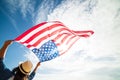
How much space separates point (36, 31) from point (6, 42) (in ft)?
12.7

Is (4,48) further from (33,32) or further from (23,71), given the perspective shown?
(33,32)

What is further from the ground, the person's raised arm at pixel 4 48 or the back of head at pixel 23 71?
the person's raised arm at pixel 4 48

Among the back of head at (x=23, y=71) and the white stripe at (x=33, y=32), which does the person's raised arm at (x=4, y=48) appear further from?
the white stripe at (x=33, y=32)

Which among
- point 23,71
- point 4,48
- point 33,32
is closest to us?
point 23,71

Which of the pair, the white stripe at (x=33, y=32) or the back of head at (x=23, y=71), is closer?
the back of head at (x=23, y=71)

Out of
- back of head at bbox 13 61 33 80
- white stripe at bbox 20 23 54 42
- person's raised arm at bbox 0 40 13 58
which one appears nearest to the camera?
back of head at bbox 13 61 33 80

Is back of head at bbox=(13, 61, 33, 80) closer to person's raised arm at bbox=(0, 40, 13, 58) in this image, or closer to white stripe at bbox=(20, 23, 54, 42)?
person's raised arm at bbox=(0, 40, 13, 58)

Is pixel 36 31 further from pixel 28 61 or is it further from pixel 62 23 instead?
pixel 28 61

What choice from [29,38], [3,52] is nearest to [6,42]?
[3,52]

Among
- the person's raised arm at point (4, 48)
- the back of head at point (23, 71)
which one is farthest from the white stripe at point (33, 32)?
the back of head at point (23, 71)

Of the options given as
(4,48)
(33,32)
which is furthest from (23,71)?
(33,32)

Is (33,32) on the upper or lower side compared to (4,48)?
upper

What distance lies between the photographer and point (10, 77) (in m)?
5.33

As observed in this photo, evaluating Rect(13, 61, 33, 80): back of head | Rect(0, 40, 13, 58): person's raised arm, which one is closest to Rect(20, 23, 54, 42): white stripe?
Rect(0, 40, 13, 58): person's raised arm
